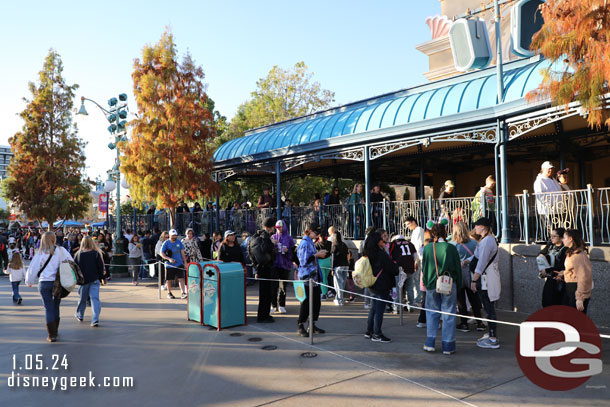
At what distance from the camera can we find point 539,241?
9031mm

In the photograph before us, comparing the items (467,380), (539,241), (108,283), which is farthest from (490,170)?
(108,283)

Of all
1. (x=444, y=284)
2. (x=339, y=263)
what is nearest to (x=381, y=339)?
(x=444, y=284)

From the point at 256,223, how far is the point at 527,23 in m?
10.2

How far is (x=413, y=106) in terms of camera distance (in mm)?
11750

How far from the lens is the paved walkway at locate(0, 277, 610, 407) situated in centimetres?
485

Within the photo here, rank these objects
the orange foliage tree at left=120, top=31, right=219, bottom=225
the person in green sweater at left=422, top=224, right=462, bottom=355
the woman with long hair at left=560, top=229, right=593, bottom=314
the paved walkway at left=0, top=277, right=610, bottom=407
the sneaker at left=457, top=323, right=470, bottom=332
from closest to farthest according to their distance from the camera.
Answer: the paved walkway at left=0, top=277, right=610, bottom=407 → the woman with long hair at left=560, top=229, right=593, bottom=314 → the person in green sweater at left=422, top=224, right=462, bottom=355 → the sneaker at left=457, top=323, right=470, bottom=332 → the orange foliage tree at left=120, top=31, right=219, bottom=225

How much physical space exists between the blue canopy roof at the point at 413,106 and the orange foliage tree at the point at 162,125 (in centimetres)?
242

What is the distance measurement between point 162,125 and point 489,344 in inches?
478

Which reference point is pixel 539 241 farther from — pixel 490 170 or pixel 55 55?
pixel 55 55

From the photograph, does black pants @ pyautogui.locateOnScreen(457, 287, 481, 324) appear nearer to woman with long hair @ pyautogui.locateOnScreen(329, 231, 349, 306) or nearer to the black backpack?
woman with long hair @ pyautogui.locateOnScreen(329, 231, 349, 306)

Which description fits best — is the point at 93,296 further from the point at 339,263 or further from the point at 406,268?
the point at 406,268

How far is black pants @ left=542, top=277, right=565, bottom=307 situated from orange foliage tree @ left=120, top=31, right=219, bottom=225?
11585mm

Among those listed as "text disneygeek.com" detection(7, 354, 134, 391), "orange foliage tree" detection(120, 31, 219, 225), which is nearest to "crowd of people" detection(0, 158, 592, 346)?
"text disneygeek.com" detection(7, 354, 134, 391)

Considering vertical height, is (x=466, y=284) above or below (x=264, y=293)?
above
